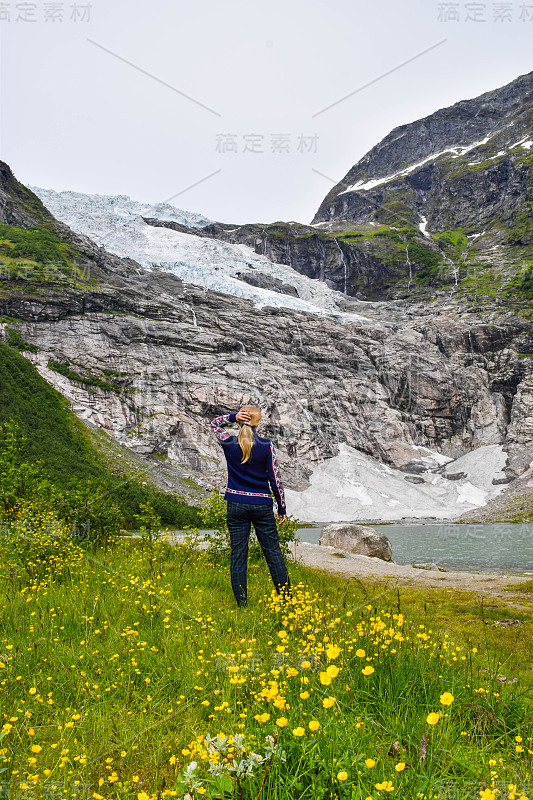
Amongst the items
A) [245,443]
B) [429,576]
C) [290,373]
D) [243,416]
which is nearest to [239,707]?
[245,443]

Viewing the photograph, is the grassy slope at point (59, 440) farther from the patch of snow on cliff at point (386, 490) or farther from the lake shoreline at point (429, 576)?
the patch of snow on cliff at point (386, 490)

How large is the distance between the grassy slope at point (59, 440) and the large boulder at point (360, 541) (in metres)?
21.8

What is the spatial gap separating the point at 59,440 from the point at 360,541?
56861 mm

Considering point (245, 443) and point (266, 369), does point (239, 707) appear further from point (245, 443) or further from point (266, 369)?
point (266, 369)

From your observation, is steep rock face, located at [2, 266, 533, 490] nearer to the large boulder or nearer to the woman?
the large boulder

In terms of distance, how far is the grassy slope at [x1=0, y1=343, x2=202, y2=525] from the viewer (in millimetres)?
57781

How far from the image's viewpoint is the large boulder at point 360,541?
120 ft

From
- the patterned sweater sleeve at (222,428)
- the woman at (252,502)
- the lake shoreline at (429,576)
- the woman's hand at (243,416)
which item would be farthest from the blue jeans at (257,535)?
the lake shoreline at (429,576)

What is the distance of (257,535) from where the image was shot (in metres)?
6.67

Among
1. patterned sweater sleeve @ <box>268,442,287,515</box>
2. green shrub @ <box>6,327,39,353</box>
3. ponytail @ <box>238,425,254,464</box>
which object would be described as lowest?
patterned sweater sleeve @ <box>268,442,287,515</box>

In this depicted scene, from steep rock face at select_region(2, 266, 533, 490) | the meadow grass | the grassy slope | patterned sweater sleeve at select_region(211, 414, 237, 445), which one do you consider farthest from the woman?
steep rock face at select_region(2, 266, 533, 490)

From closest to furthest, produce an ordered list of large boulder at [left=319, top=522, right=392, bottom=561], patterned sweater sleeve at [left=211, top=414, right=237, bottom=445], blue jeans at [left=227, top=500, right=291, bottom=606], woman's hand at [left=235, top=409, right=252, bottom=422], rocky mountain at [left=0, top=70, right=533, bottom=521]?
1. blue jeans at [left=227, top=500, right=291, bottom=606]
2. woman's hand at [left=235, top=409, right=252, bottom=422]
3. patterned sweater sleeve at [left=211, top=414, right=237, bottom=445]
4. large boulder at [left=319, top=522, right=392, bottom=561]
5. rocky mountain at [left=0, top=70, right=533, bottom=521]

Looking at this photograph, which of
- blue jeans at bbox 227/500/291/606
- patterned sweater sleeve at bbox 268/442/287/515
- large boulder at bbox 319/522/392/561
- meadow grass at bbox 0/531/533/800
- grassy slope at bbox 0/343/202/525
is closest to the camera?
meadow grass at bbox 0/531/533/800

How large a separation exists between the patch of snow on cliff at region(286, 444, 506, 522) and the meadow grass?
329ft
